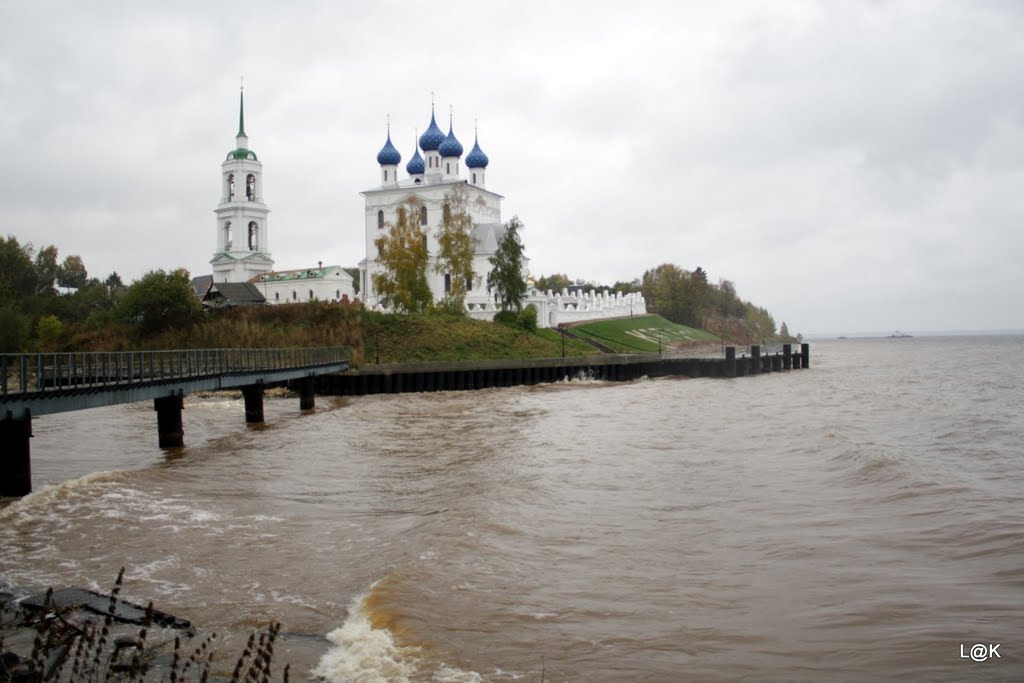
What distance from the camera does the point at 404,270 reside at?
68.6 m

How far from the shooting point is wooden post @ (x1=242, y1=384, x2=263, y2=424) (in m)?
31.9

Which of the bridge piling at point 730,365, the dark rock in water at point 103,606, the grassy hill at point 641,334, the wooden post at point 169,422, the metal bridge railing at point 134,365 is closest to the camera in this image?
the dark rock in water at point 103,606

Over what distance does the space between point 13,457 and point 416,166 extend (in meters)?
74.3

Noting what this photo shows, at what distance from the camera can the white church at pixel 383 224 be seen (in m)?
78.2

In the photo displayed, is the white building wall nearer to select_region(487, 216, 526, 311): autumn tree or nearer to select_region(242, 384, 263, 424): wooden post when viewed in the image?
select_region(487, 216, 526, 311): autumn tree

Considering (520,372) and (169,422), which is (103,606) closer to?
(169,422)

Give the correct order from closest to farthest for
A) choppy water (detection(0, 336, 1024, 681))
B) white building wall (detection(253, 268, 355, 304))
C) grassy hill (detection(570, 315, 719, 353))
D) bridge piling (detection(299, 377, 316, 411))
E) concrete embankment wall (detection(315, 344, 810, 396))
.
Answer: choppy water (detection(0, 336, 1024, 681)) < bridge piling (detection(299, 377, 316, 411)) < concrete embankment wall (detection(315, 344, 810, 396)) < white building wall (detection(253, 268, 355, 304)) < grassy hill (detection(570, 315, 719, 353))

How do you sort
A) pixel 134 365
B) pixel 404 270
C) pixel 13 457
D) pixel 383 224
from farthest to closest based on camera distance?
pixel 383 224 → pixel 404 270 → pixel 134 365 → pixel 13 457

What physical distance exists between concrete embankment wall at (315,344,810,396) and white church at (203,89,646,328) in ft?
60.6

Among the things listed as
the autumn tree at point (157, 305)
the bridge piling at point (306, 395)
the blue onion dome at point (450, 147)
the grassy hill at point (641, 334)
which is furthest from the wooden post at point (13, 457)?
the blue onion dome at point (450, 147)

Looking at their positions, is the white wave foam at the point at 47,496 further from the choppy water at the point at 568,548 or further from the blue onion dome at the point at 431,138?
the blue onion dome at the point at 431,138

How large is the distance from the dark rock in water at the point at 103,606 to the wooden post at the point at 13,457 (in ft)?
27.6

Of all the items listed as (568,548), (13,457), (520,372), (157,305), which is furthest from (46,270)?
(568,548)

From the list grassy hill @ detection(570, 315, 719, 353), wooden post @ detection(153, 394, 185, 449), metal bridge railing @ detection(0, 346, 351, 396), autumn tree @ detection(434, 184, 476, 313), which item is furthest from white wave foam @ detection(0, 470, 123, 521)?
grassy hill @ detection(570, 315, 719, 353)
